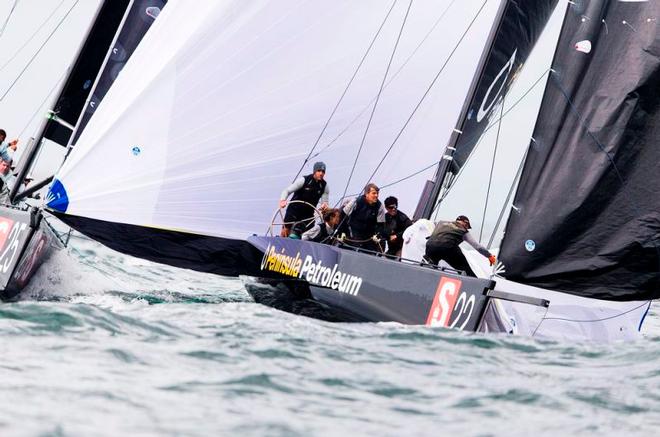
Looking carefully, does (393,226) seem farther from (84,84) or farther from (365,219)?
(84,84)

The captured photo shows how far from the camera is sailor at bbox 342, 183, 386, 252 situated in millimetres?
8523

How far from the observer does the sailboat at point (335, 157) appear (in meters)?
7.06

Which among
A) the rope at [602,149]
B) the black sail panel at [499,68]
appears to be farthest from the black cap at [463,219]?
the rope at [602,149]

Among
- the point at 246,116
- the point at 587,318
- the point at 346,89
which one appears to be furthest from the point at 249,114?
the point at 587,318

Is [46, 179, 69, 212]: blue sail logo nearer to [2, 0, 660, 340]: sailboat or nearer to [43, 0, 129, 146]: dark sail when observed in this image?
[2, 0, 660, 340]: sailboat

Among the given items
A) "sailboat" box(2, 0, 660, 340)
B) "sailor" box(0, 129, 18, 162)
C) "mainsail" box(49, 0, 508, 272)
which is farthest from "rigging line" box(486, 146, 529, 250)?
"sailor" box(0, 129, 18, 162)

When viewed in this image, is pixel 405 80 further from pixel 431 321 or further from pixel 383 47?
pixel 431 321

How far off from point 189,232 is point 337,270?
1694 mm

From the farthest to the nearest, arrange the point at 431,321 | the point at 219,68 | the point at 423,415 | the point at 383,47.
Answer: the point at 383,47 → the point at 219,68 → the point at 431,321 → the point at 423,415

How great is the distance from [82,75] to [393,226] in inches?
114

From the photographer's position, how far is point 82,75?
8.59m

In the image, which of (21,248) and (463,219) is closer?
(21,248)

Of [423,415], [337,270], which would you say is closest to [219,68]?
[337,270]

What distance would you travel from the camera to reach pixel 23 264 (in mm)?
6750
